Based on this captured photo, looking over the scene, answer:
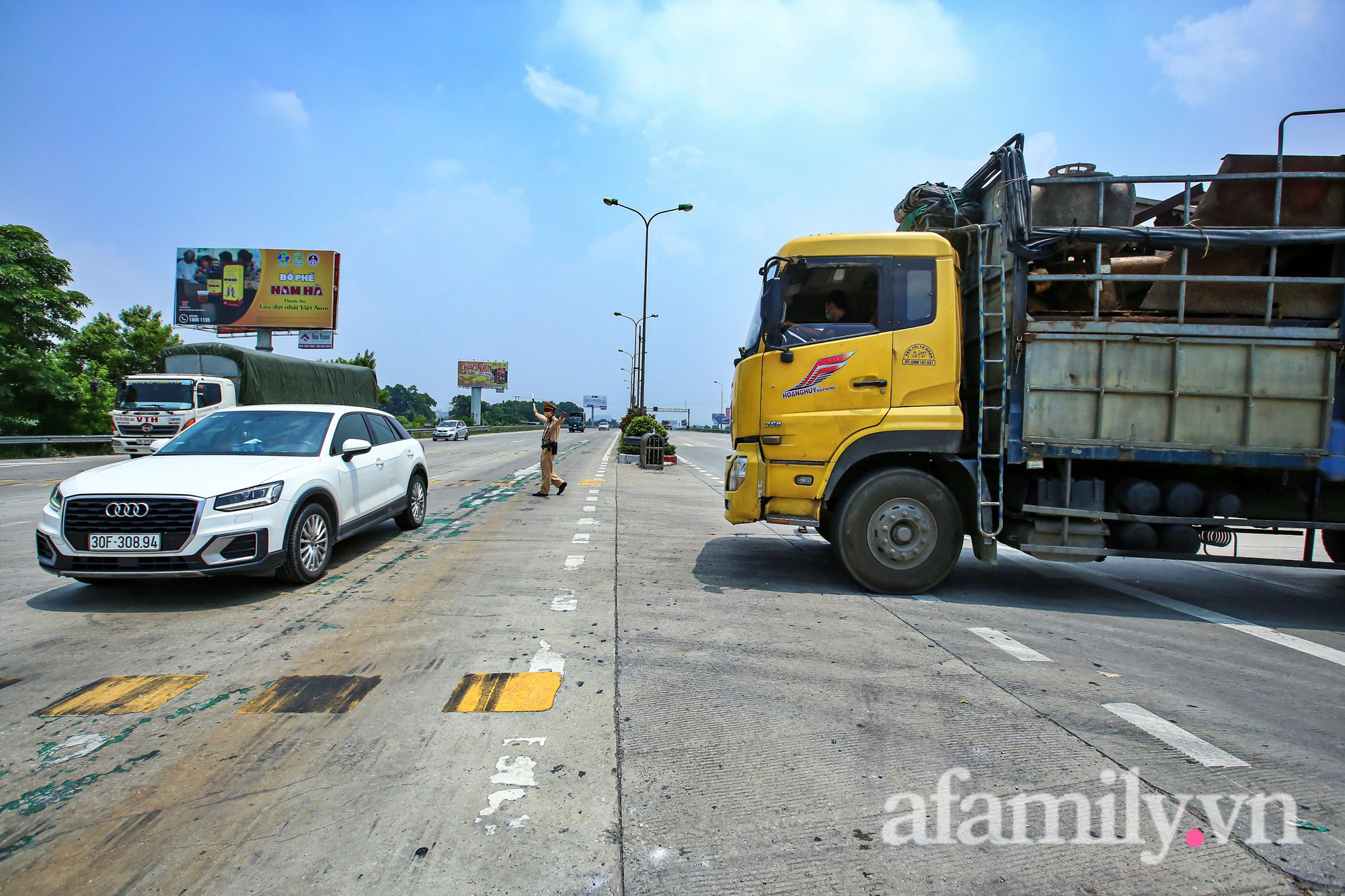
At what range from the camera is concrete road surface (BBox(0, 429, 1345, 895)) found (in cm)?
221

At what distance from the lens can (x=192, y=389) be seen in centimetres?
1708

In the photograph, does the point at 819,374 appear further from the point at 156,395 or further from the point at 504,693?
the point at 156,395

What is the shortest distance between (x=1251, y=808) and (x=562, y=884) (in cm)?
261

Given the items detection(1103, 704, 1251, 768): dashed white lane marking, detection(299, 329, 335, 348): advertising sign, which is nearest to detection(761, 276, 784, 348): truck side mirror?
detection(1103, 704, 1251, 768): dashed white lane marking

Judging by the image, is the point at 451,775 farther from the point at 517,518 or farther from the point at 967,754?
the point at 517,518

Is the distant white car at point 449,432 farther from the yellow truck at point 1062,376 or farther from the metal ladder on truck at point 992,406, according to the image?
the metal ladder on truck at point 992,406

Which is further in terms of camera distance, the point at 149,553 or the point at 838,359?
the point at 838,359

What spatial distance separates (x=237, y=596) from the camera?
524 cm

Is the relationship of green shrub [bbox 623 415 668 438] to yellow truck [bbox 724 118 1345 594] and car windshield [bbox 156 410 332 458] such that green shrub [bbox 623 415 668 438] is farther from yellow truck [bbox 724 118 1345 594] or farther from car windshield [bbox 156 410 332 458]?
yellow truck [bbox 724 118 1345 594]

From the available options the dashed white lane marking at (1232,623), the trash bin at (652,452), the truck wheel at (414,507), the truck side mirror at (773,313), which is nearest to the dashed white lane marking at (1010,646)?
the dashed white lane marking at (1232,623)

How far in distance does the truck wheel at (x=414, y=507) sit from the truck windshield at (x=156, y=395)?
40.1 feet

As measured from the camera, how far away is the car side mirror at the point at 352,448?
644cm

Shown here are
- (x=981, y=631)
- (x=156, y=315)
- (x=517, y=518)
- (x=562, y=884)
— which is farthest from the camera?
(x=156, y=315)

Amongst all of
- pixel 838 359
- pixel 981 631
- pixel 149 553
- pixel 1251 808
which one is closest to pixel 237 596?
pixel 149 553
